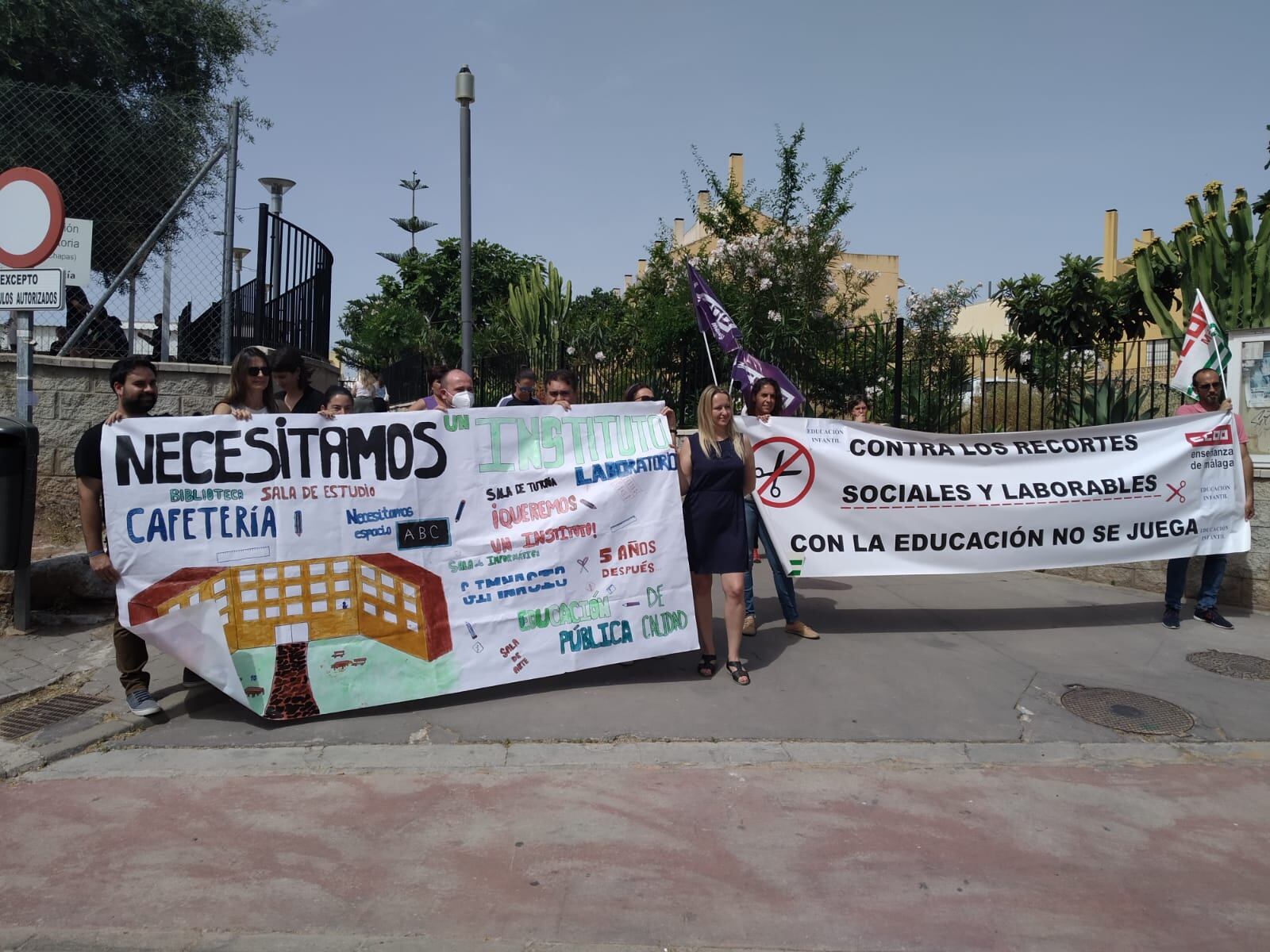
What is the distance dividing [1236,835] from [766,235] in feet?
43.2

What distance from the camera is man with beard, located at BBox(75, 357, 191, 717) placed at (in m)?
4.86

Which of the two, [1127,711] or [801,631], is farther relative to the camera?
[801,631]

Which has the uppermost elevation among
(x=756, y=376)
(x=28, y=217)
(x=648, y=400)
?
(x=28, y=217)

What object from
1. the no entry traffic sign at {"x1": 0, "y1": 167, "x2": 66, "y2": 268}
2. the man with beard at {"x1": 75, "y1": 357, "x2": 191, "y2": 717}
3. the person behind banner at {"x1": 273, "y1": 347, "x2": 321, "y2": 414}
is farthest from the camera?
the no entry traffic sign at {"x1": 0, "y1": 167, "x2": 66, "y2": 268}

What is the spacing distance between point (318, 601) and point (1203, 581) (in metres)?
6.51

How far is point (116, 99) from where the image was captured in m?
9.25

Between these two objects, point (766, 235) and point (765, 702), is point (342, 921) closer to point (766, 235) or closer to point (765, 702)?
point (765, 702)

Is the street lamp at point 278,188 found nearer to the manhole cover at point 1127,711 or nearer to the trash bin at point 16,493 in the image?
the trash bin at point 16,493

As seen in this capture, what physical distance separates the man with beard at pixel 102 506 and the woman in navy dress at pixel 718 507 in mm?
3094

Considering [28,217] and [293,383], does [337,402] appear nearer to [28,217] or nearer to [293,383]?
[293,383]

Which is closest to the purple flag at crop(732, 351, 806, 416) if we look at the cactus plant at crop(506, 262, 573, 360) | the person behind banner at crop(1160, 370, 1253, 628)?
the person behind banner at crop(1160, 370, 1253, 628)

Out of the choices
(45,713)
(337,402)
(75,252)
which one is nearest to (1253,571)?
(337,402)

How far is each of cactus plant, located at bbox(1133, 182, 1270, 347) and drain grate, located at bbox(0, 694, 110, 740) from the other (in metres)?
10.1

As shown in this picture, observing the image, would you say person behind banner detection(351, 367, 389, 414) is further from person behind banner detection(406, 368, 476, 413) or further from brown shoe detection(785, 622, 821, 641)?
brown shoe detection(785, 622, 821, 641)
